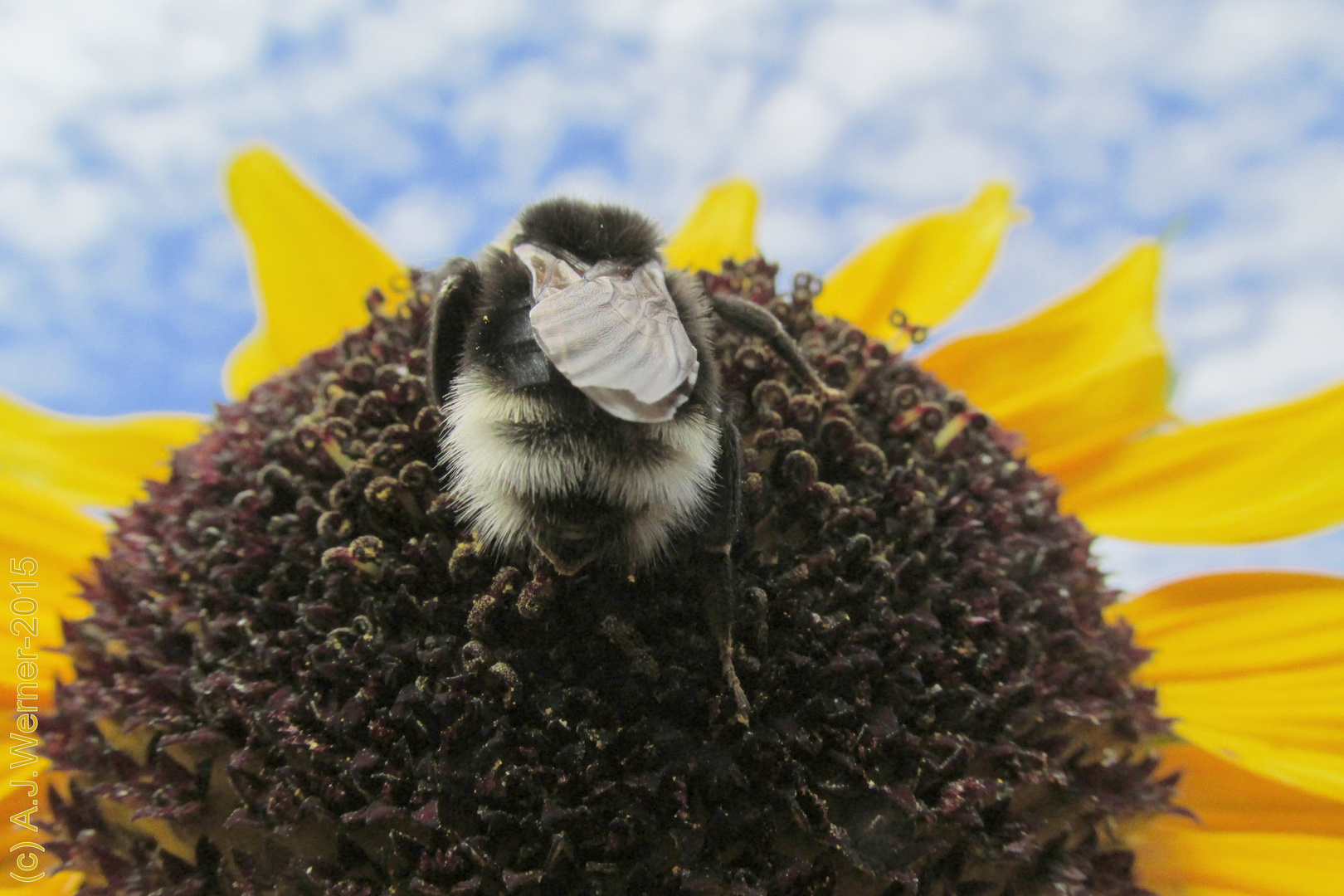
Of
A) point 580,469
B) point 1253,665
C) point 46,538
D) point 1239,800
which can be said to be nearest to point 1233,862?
point 1239,800

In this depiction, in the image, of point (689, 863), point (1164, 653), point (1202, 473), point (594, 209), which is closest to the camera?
point (689, 863)

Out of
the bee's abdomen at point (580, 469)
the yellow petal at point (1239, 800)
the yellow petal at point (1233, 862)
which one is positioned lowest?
the yellow petal at point (1233, 862)

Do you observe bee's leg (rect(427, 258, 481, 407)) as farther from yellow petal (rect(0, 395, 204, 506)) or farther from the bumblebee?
yellow petal (rect(0, 395, 204, 506))

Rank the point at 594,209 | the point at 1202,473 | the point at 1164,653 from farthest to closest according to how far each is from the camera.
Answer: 1. the point at 1202,473
2. the point at 1164,653
3. the point at 594,209

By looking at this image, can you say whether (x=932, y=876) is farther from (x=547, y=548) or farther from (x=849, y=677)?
(x=547, y=548)

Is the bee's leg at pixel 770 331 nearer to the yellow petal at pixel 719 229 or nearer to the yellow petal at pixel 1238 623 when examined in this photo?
the yellow petal at pixel 1238 623

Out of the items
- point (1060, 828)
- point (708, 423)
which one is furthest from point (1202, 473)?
point (708, 423)

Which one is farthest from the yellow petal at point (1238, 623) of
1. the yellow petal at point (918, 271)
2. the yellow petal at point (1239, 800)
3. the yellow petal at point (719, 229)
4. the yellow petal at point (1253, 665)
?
the yellow petal at point (719, 229)

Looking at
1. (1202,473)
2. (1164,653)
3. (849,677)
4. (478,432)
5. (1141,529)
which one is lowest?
(849,677)
